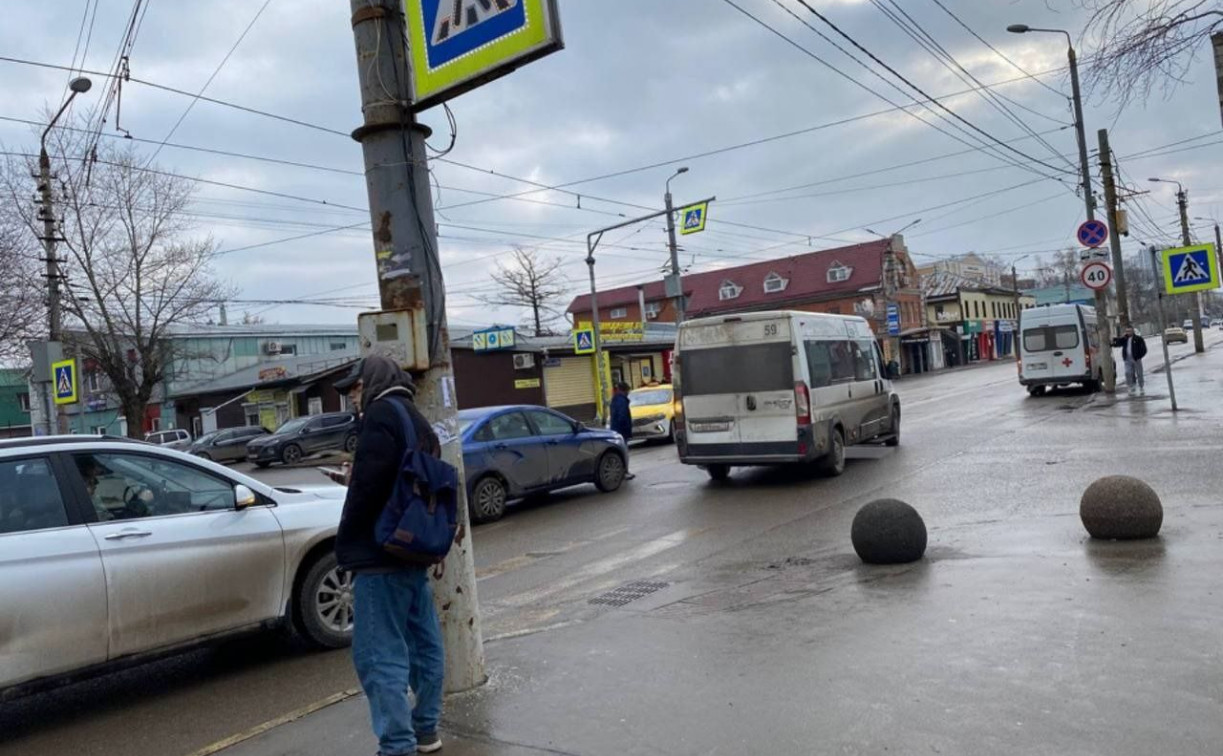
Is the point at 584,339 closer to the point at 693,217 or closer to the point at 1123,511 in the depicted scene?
the point at 693,217

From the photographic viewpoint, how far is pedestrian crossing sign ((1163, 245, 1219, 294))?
1833cm

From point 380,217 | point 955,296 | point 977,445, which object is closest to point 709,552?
point 380,217

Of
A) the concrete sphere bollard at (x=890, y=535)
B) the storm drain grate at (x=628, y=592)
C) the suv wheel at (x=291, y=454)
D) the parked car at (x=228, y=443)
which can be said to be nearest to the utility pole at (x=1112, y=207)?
the concrete sphere bollard at (x=890, y=535)

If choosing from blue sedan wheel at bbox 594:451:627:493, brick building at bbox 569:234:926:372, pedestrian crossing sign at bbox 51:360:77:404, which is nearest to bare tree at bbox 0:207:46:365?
pedestrian crossing sign at bbox 51:360:77:404

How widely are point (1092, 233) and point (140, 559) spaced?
76.6ft

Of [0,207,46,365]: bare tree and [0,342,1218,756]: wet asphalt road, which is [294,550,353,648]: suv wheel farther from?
[0,207,46,365]: bare tree

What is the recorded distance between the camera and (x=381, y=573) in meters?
3.87

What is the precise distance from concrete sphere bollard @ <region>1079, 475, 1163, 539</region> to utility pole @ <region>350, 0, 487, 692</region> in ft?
17.3

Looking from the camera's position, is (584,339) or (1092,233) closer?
(1092,233)

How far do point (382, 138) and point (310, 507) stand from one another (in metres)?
2.67

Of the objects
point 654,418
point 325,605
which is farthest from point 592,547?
point 654,418

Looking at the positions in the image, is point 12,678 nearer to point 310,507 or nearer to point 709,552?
point 310,507

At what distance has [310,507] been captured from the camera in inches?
244

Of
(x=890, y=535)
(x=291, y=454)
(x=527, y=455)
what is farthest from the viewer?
(x=291, y=454)
